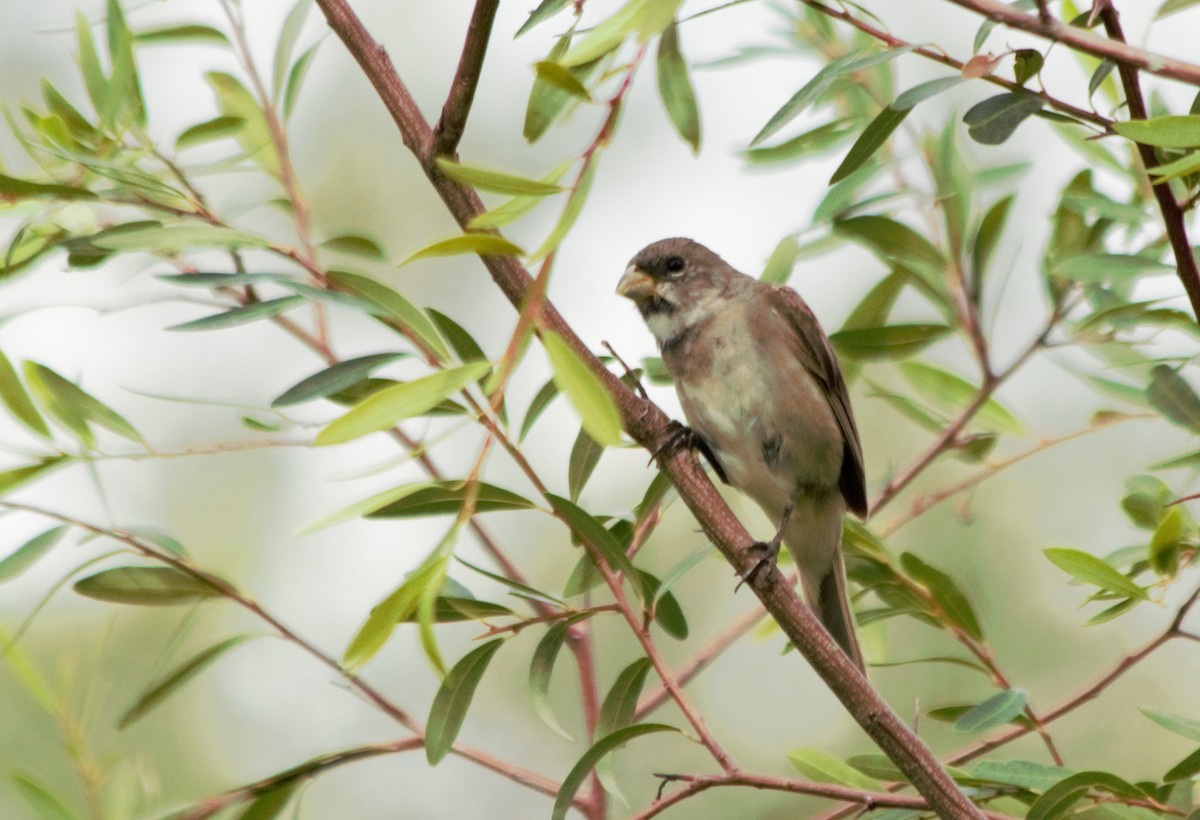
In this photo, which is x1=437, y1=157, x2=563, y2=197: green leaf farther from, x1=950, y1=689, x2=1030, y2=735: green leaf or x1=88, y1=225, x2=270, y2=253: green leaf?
x1=950, y1=689, x2=1030, y2=735: green leaf

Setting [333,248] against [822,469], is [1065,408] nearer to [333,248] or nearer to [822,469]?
[822,469]

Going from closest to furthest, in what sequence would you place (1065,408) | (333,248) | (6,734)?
1. (333,248)
2. (6,734)
3. (1065,408)

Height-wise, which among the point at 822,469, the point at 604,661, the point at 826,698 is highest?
the point at 822,469

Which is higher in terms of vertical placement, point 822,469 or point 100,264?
point 100,264

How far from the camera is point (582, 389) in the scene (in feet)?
5.24

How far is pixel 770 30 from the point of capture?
3129mm

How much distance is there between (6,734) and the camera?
17.5 ft

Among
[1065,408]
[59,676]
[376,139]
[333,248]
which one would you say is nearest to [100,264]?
[333,248]

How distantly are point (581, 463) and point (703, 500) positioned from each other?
0.42m

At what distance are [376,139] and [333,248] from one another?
6636 millimetres

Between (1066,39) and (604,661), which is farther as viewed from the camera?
(604,661)

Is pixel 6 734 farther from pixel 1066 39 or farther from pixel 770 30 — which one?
pixel 1066 39

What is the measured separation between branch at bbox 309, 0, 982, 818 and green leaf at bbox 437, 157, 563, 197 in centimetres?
33

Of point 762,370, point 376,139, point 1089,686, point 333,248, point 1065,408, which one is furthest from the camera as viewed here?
point 376,139
